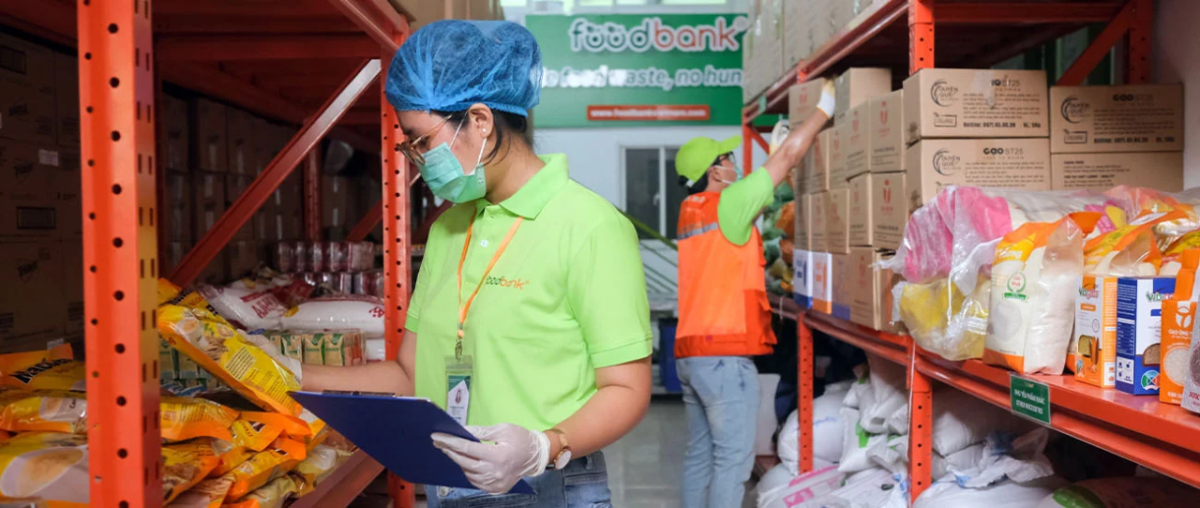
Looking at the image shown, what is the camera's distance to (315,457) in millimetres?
1682

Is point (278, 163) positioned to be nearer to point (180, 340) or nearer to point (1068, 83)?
point (180, 340)

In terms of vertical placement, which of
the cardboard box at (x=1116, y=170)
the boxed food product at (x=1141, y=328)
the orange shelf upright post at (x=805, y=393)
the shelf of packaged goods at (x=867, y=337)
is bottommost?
the orange shelf upright post at (x=805, y=393)

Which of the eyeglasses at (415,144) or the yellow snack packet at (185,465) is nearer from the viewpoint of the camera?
the yellow snack packet at (185,465)

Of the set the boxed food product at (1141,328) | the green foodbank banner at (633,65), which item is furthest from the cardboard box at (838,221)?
the green foodbank banner at (633,65)

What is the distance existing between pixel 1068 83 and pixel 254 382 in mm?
2459

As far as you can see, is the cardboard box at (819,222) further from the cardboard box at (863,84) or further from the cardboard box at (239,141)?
the cardboard box at (239,141)

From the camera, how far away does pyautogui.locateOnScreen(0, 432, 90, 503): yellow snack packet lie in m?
1.11

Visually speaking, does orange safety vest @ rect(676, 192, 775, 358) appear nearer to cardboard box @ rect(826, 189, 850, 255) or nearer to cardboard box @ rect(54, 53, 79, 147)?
cardboard box @ rect(826, 189, 850, 255)

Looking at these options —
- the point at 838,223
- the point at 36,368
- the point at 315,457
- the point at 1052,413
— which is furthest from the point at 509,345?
the point at 838,223

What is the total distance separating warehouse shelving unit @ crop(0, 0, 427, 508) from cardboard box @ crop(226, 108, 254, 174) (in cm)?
8

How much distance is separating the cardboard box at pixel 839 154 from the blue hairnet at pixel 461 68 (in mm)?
1749

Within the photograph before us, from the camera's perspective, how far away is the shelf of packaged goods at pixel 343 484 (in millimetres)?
1618

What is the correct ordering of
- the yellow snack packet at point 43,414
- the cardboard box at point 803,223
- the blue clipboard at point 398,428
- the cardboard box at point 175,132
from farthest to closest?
the cardboard box at point 803,223
the cardboard box at point 175,132
the yellow snack packet at point 43,414
the blue clipboard at point 398,428

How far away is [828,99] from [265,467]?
2.44m
